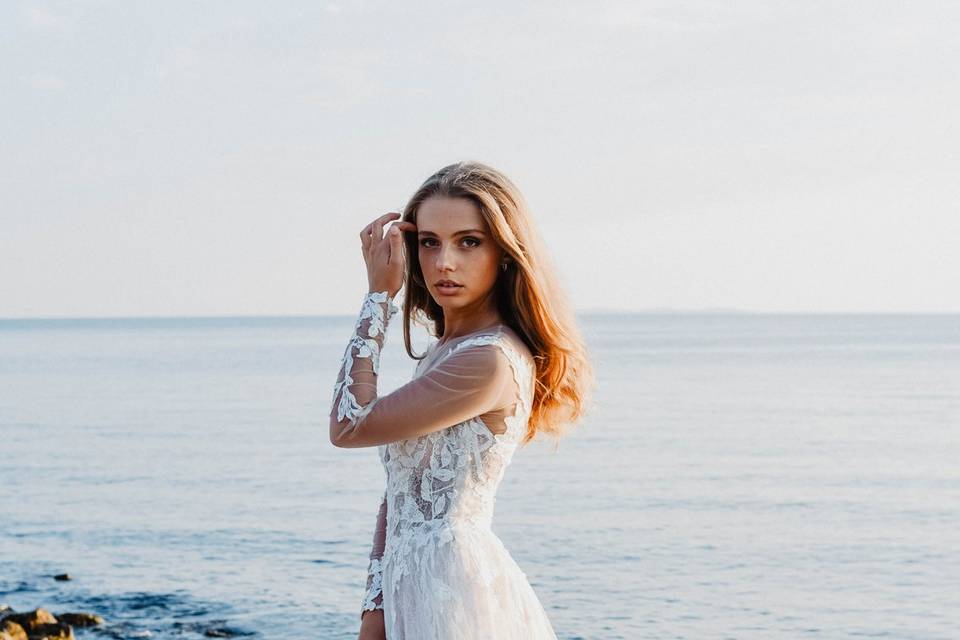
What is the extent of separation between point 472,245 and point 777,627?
10.3 metres

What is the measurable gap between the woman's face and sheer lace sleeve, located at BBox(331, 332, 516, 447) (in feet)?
0.53

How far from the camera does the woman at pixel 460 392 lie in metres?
2.83

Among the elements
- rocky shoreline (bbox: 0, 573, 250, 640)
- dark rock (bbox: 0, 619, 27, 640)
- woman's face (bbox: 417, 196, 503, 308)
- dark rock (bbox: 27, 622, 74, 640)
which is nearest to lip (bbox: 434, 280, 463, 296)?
woman's face (bbox: 417, 196, 503, 308)

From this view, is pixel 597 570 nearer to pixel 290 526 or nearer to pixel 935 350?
pixel 290 526

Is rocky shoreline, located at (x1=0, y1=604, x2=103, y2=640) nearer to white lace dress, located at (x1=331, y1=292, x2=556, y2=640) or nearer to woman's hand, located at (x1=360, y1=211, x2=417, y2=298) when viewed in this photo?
white lace dress, located at (x1=331, y1=292, x2=556, y2=640)

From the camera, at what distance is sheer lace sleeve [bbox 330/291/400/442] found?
9.04 feet

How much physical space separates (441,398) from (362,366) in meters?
0.21

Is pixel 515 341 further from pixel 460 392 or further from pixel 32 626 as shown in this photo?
pixel 32 626

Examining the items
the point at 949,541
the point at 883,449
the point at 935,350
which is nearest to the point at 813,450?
the point at 883,449

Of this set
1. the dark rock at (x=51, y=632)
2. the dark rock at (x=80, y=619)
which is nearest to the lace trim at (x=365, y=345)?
the dark rock at (x=51, y=632)

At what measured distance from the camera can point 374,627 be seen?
3.02 m

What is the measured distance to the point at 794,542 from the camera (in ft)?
53.1

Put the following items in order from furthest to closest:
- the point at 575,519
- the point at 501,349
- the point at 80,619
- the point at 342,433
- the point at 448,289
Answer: the point at 575,519, the point at 80,619, the point at 448,289, the point at 501,349, the point at 342,433

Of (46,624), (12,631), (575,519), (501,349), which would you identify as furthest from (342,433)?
(575,519)
